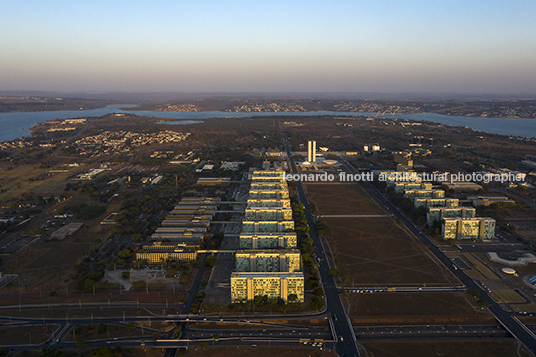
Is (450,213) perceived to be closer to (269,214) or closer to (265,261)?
(269,214)

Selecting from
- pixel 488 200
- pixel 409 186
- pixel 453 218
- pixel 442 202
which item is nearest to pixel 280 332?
pixel 453 218

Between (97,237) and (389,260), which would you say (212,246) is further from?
(389,260)

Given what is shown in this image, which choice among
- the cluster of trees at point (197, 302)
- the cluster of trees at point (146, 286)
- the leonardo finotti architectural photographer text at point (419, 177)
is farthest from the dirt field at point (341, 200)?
the cluster of trees at point (146, 286)

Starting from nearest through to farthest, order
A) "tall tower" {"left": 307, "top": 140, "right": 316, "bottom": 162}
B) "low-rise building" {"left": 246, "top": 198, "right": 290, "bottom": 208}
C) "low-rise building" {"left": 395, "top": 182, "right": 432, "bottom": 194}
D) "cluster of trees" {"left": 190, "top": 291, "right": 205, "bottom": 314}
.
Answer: "cluster of trees" {"left": 190, "top": 291, "right": 205, "bottom": 314} < "low-rise building" {"left": 246, "top": 198, "right": 290, "bottom": 208} < "low-rise building" {"left": 395, "top": 182, "right": 432, "bottom": 194} < "tall tower" {"left": 307, "top": 140, "right": 316, "bottom": 162}

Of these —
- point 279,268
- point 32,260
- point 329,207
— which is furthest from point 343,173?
point 32,260

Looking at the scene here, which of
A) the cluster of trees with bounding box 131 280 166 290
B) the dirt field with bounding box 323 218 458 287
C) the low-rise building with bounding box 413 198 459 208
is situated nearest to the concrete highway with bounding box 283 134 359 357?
the dirt field with bounding box 323 218 458 287

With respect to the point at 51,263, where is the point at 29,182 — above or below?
above

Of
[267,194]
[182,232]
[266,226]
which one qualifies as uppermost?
[267,194]

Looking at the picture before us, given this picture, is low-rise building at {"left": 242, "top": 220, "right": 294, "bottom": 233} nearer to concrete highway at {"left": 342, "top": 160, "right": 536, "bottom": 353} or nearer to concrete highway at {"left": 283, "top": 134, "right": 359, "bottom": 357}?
concrete highway at {"left": 283, "top": 134, "right": 359, "bottom": 357}
